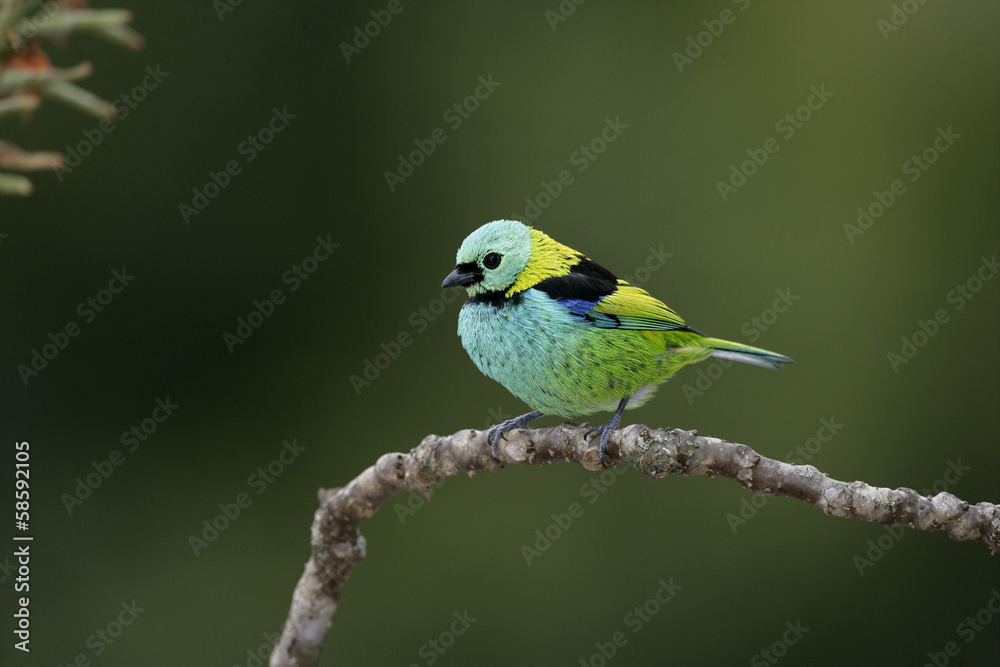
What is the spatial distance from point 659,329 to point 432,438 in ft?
2.89

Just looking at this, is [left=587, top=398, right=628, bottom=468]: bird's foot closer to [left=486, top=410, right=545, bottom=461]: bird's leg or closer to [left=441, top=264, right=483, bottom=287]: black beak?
[left=486, top=410, right=545, bottom=461]: bird's leg

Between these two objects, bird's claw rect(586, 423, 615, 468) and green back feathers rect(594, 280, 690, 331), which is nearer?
bird's claw rect(586, 423, 615, 468)

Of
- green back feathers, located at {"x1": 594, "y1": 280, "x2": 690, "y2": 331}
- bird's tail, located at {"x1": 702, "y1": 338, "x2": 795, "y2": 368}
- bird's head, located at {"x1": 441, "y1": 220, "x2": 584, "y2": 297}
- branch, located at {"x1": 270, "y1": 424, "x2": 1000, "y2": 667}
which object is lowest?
branch, located at {"x1": 270, "y1": 424, "x2": 1000, "y2": 667}

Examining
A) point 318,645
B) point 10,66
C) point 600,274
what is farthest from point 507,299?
point 10,66

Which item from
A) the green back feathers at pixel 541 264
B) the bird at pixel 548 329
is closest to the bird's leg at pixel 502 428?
the bird at pixel 548 329

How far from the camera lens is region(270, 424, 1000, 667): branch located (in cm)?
143

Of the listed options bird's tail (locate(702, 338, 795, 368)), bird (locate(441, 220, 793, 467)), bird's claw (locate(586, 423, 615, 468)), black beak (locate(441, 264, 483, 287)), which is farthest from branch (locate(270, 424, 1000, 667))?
bird's tail (locate(702, 338, 795, 368))

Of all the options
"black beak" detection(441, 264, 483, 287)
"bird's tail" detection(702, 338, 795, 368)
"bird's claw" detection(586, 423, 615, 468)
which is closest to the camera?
"bird's claw" detection(586, 423, 615, 468)

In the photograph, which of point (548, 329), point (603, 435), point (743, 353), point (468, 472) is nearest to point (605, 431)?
point (603, 435)

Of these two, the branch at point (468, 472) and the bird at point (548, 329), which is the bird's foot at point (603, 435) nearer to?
the branch at point (468, 472)

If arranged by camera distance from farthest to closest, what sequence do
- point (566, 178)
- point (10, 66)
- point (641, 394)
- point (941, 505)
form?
point (566, 178) → point (641, 394) → point (941, 505) → point (10, 66)

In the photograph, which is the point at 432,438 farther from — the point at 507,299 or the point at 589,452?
the point at 507,299

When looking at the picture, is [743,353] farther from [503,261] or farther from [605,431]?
[605,431]

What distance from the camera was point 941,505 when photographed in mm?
1367
